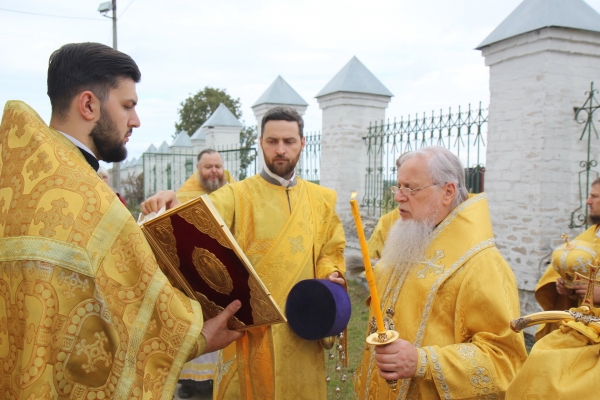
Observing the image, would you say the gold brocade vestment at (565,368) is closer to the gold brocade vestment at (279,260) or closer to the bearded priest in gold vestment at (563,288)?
the gold brocade vestment at (279,260)

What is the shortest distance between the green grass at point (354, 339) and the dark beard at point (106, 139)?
2754 millimetres

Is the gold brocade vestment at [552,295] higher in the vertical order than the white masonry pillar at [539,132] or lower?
lower

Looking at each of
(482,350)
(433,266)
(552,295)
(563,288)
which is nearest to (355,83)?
→ (552,295)

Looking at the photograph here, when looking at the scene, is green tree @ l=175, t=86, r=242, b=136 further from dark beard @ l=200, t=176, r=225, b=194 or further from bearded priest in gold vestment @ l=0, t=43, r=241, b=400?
bearded priest in gold vestment @ l=0, t=43, r=241, b=400

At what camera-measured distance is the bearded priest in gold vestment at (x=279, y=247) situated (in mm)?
2641

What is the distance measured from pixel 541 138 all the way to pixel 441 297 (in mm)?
3790

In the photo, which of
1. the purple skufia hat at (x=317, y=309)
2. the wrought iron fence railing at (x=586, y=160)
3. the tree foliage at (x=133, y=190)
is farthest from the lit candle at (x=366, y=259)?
the tree foliage at (x=133, y=190)

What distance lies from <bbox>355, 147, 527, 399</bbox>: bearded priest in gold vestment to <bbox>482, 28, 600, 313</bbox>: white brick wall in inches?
135

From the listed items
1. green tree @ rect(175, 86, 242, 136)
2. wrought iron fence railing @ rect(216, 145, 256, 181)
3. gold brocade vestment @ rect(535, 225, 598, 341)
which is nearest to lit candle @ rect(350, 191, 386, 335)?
gold brocade vestment @ rect(535, 225, 598, 341)

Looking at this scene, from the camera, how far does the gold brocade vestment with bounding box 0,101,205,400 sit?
146cm

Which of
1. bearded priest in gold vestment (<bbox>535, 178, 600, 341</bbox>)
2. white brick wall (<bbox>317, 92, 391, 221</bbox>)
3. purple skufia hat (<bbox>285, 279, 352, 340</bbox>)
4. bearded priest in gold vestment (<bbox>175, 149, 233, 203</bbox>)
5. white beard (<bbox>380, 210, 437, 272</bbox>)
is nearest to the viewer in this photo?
white beard (<bbox>380, 210, 437, 272</bbox>)

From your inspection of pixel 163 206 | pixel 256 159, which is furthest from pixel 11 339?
pixel 256 159

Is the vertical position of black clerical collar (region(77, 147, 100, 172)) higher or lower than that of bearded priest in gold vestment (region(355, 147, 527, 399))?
higher

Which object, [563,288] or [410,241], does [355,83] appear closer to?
[563,288]
